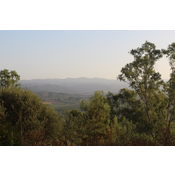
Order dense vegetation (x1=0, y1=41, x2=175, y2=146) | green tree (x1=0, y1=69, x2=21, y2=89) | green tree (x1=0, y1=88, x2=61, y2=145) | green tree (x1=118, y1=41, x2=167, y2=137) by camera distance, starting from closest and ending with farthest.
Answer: dense vegetation (x1=0, y1=41, x2=175, y2=146), green tree (x1=0, y1=88, x2=61, y2=145), green tree (x1=118, y1=41, x2=167, y2=137), green tree (x1=0, y1=69, x2=21, y2=89)

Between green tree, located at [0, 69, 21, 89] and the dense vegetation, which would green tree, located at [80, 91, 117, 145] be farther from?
green tree, located at [0, 69, 21, 89]

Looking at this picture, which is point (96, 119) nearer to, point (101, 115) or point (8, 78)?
point (101, 115)

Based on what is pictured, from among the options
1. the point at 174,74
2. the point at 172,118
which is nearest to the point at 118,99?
the point at 172,118

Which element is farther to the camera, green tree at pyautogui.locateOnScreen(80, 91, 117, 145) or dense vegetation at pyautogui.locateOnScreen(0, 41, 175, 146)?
green tree at pyautogui.locateOnScreen(80, 91, 117, 145)

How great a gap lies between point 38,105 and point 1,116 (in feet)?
11.0

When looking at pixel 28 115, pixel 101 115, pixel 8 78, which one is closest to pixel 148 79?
pixel 101 115

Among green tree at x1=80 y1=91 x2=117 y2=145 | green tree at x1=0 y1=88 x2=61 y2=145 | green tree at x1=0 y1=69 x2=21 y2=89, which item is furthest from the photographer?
green tree at x1=0 y1=69 x2=21 y2=89

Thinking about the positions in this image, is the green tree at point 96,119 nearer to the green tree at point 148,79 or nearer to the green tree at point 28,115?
the green tree at point 28,115

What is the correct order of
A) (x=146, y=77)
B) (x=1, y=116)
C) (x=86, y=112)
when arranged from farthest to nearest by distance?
(x=146, y=77), (x=86, y=112), (x=1, y=116)

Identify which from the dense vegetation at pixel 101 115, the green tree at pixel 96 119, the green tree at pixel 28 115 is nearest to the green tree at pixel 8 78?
the dense vegetation at pixel 101 115

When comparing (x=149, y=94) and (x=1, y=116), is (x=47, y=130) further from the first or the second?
(x=149, y=94)

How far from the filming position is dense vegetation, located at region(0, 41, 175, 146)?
10.7 metres

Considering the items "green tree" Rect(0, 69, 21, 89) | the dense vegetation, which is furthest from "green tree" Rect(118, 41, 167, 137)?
"green tree" Rect(0, 69, 21, 89)

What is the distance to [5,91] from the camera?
14148 mm
